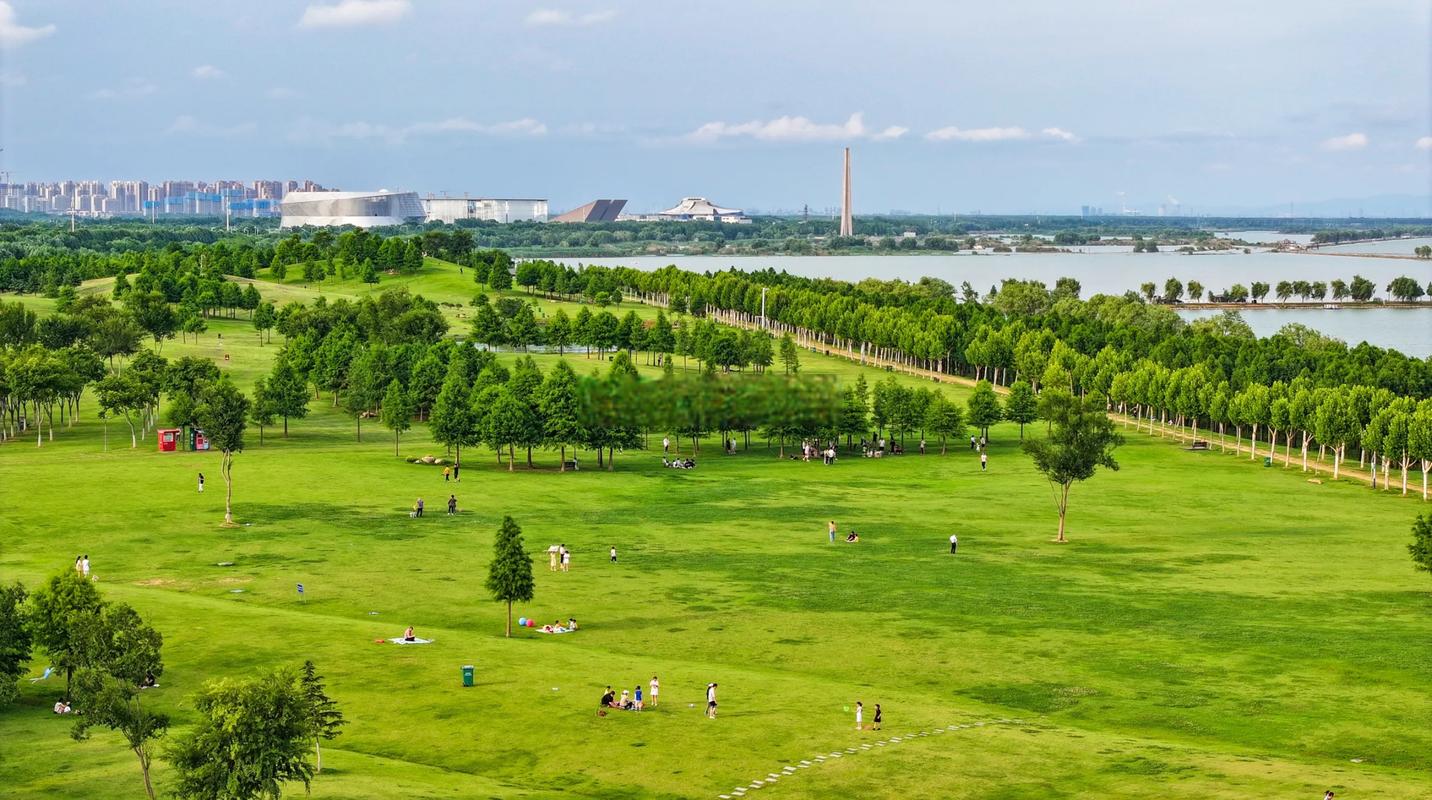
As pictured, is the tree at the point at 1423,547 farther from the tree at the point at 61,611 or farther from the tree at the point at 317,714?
the tree at the point at 61,611

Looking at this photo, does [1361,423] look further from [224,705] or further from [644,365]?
[224,705]

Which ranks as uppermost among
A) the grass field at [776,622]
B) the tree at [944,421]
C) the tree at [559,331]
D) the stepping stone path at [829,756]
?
the tree at [559,331]

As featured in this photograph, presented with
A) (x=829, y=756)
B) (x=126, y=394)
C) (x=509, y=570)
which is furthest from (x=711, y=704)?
(x=126, y=394)

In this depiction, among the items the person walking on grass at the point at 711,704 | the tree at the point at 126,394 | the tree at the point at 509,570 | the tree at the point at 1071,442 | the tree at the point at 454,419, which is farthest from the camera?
the tree at the point at 126,394

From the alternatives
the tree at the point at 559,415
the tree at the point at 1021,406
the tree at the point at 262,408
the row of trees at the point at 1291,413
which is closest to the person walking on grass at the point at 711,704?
the tree at the point at 559,415

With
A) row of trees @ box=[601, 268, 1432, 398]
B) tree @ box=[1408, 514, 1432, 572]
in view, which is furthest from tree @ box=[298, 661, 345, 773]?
row of trees @ box=[601, 268, 1432, 398]
